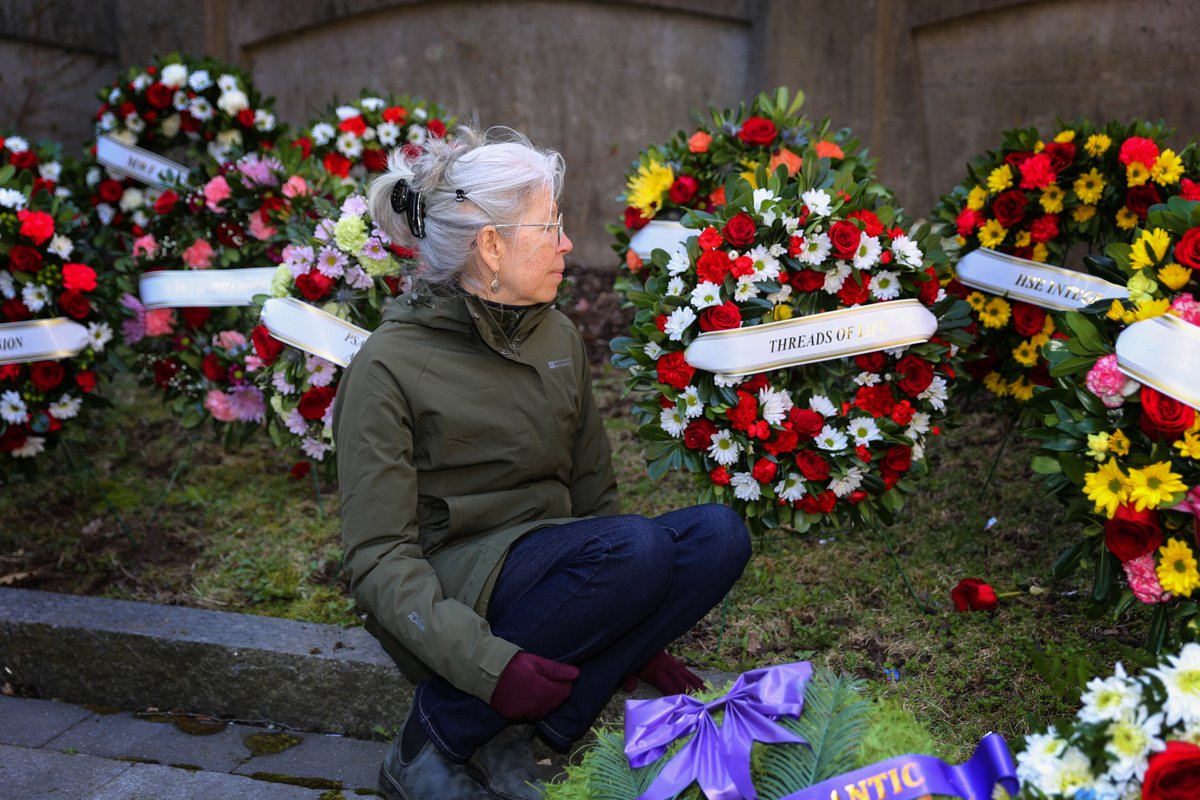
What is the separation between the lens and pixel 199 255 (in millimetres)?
4375

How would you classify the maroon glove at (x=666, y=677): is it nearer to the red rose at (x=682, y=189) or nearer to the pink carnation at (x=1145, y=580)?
the pink carnation at (x=1145, y=580)

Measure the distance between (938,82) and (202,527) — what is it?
3.84 metres

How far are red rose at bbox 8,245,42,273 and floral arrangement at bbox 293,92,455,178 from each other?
51.7 inches

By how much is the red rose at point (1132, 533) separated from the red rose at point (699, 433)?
1.07m

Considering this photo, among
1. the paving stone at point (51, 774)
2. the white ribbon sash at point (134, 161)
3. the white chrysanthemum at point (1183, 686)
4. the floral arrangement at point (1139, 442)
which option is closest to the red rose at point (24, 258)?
the white ribbon sash at point (134, 161)

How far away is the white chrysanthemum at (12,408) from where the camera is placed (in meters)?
3.96

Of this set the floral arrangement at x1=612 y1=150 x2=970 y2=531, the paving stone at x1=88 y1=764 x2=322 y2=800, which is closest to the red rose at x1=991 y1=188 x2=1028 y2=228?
the floral arrangement at x1=612 y1=150 x2=970 y2=531

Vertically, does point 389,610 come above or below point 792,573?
above

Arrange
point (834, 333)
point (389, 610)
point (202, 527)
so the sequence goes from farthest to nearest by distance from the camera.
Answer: point (202, 527), point (834, 333), point (389, 610)

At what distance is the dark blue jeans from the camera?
2.48 m

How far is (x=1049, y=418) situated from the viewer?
2.44 meters

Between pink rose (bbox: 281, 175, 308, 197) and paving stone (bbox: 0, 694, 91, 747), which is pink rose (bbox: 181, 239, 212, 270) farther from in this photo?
paving stone (bbox: 0, 694, 91, 747)

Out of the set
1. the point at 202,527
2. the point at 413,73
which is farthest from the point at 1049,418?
the point at 413,73

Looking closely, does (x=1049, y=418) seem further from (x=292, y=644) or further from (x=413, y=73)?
(x=413, y=73)
